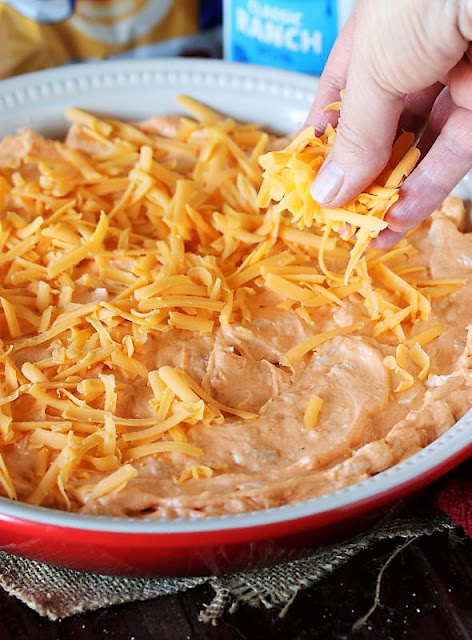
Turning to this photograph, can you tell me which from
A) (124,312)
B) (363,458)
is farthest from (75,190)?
(363,458)

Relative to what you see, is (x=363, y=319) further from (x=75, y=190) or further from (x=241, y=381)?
(x=75, y=190)

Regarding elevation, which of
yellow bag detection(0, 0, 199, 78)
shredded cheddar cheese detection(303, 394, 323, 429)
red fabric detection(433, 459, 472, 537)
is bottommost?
red fabric detection(433, 459, 472, 537)

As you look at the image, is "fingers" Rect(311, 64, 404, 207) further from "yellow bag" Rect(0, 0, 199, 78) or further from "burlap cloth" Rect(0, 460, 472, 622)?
"yellow bag" Rect(0, 0, 199, 78)

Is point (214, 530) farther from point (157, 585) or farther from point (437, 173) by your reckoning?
point (437, 173)

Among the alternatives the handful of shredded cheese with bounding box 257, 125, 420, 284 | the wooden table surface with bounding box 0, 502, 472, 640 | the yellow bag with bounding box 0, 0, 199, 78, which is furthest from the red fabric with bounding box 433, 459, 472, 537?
the yellow bag with bounding box 0, 0, 199, 78

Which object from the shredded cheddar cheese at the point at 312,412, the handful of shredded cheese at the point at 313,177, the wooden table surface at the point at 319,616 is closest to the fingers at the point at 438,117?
the handful of shredded cheese at the point at 313,177

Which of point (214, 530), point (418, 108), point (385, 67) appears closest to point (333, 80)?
point (418, 108)
